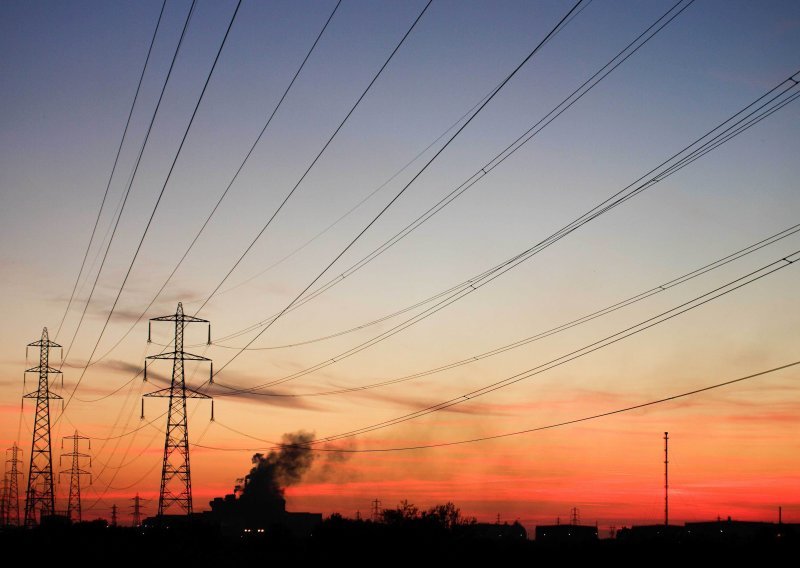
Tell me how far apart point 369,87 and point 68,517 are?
407 feet

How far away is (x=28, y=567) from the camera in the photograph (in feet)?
201

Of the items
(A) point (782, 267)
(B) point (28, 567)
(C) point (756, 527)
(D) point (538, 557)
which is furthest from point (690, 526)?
(A) point (782, 267)

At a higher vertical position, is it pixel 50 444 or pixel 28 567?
pixel 50 444

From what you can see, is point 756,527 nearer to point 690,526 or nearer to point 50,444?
point 690,526

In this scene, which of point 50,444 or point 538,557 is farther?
point 50,444

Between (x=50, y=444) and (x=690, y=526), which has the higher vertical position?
(x=50, y=444)

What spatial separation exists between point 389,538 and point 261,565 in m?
11.1

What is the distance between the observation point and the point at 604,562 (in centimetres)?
6700

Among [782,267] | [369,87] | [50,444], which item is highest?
[369,87]

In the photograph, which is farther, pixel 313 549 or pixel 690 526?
pixel 690 526

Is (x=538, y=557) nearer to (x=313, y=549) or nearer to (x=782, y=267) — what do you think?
(x=313, y=549)

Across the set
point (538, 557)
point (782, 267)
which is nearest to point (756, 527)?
point (538, 557)

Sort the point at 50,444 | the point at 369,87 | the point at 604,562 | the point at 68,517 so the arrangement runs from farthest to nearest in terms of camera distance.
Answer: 1. the point at 68,517
2. the point at 50,444
3. the point at 604,562
4. the point at 369,87

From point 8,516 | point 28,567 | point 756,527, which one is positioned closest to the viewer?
point 28,567
